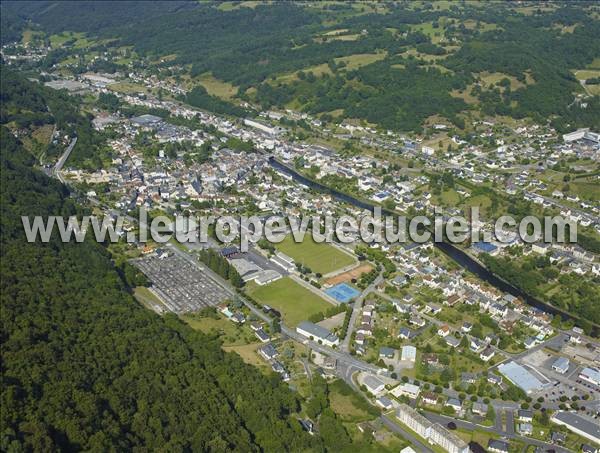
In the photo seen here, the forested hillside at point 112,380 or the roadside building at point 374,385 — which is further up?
the forested hillside at point 112,380

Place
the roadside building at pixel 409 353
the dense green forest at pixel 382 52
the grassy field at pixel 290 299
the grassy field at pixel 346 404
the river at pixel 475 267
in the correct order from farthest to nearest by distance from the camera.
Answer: the dense green forest at pixel 382 52 < the river at pixel 475 267 < the grassy field at pixel 290 299 < the roadside building at pixel 409 353 < the grassy field at pixel 346 404

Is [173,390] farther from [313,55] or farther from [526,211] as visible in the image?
[313,55]

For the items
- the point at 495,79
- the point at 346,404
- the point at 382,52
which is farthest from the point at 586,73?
the point at 346,404

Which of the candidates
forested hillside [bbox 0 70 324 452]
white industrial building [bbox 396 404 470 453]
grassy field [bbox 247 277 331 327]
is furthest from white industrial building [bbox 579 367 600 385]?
forested hillside [bbox 0 70 324 452]

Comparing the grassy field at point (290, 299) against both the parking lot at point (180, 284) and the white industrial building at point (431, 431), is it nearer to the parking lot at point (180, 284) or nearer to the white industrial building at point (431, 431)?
the parking lot at point (180, 284)

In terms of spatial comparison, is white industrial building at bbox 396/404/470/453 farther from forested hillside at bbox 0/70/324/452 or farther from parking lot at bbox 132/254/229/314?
parking lot at bbox 132/254/229/314

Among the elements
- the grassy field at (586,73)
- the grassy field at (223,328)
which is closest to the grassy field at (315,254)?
the grassy field at (223,328)

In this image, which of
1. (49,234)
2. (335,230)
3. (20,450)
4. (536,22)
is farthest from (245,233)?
(536,22)
